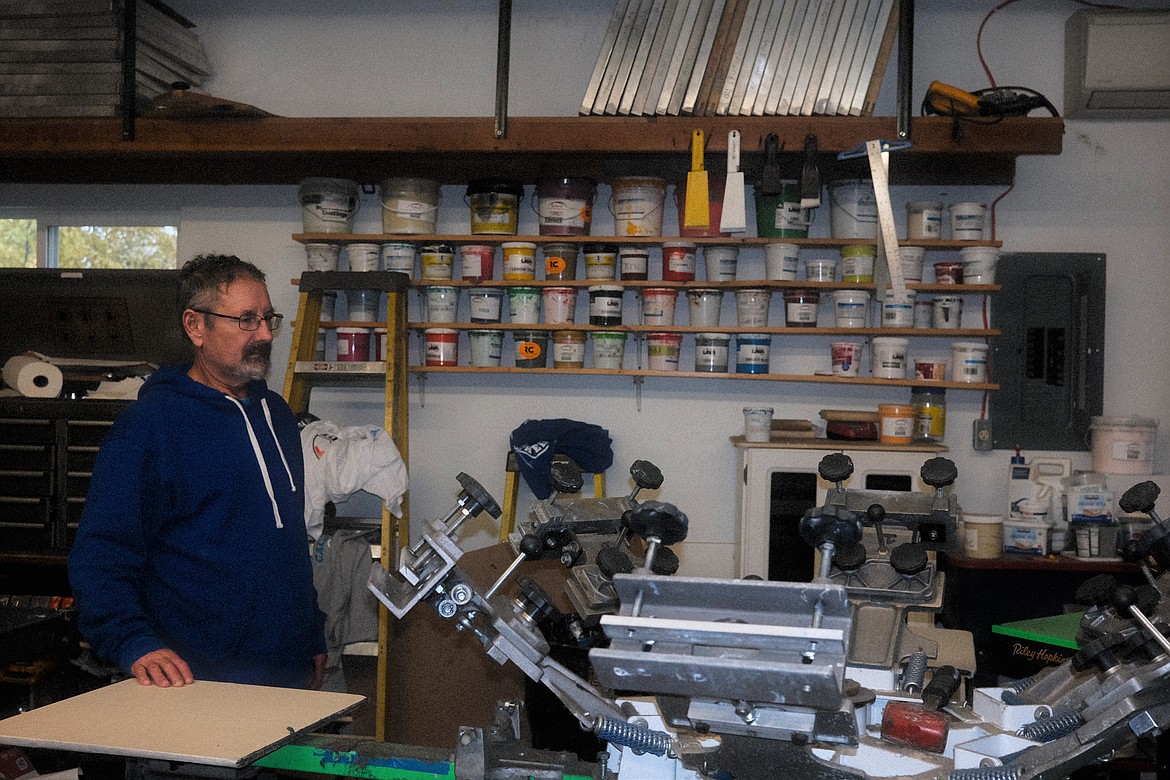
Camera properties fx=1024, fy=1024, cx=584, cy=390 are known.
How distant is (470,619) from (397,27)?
3.43 metres

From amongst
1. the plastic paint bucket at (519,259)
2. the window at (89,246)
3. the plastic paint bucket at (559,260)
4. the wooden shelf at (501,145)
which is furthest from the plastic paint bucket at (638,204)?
the window at (89,246)

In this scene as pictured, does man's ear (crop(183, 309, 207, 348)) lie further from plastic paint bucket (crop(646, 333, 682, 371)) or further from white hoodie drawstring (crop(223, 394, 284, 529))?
plastic paint bucket (crop(646, 333, 682, 371))

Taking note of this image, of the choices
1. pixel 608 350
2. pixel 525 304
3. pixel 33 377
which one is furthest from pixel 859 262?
pixel 33 377

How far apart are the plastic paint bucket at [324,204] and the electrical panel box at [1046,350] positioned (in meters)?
2.58

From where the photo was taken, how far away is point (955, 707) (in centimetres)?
157

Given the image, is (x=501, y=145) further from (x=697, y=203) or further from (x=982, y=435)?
(x=982, y=435)

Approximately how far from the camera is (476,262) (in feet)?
12.8

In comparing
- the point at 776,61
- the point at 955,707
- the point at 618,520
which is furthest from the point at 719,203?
the point at 955,707

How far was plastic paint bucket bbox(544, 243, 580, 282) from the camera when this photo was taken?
388 centimetres

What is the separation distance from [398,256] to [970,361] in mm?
2181

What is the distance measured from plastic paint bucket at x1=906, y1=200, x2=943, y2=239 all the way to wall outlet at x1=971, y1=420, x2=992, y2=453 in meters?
0.76

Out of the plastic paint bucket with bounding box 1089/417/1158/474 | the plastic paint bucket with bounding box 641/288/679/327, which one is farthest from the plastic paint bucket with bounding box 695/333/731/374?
the plastic paint bucket with bounding box 1089/417/1158/474

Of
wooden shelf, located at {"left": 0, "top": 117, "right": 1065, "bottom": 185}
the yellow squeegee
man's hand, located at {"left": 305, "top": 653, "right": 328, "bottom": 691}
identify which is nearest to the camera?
man's hand, located at {"left": 305, "top": 653, "right": 328, "bottom": 691}

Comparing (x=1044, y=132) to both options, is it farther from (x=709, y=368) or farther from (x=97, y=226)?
(x=97, y=226)
